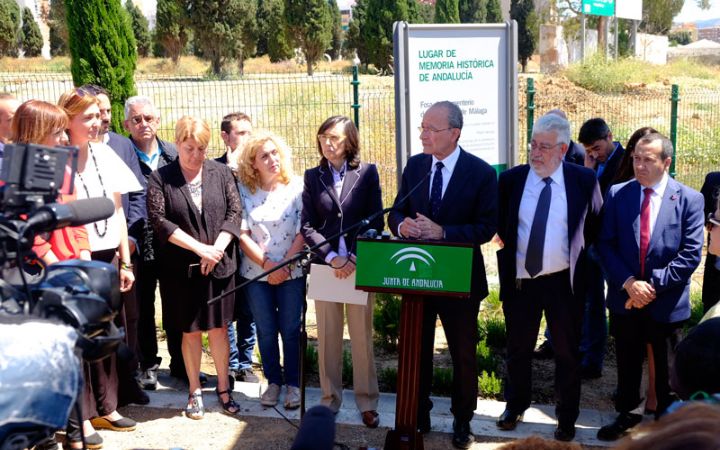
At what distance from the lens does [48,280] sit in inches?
84.0

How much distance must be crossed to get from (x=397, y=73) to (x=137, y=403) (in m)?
3.46

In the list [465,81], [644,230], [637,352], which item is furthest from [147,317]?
[644,230]

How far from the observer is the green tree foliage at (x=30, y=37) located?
49500 millimetres

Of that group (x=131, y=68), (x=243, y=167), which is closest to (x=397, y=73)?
(x=243, y=167)

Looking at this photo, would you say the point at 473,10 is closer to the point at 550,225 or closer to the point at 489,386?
the point at 489,386

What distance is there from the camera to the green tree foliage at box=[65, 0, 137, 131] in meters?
12.3

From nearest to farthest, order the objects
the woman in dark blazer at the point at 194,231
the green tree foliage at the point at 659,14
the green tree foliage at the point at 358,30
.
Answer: the woman in dark blazer at the point at 194,231 < the green tree foliage at the point at 358,30 < the green tree foliage at the point at 659,14

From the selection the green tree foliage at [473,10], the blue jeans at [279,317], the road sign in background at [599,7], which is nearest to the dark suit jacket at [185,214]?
the blue jeans at [279,317]

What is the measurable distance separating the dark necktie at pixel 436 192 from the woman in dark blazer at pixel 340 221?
47 cm

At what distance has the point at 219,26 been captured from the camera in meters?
35.0

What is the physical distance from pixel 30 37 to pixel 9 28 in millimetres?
7487

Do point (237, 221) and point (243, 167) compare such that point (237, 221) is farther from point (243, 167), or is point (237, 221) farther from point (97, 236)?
point (97, 236)

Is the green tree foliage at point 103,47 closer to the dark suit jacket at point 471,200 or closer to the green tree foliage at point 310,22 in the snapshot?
the dark suit jacket at point 471,200

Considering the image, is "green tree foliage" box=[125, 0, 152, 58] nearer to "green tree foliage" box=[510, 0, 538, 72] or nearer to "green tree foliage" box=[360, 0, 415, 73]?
"green tree foliage" box=[360, 0, 415, 73]
